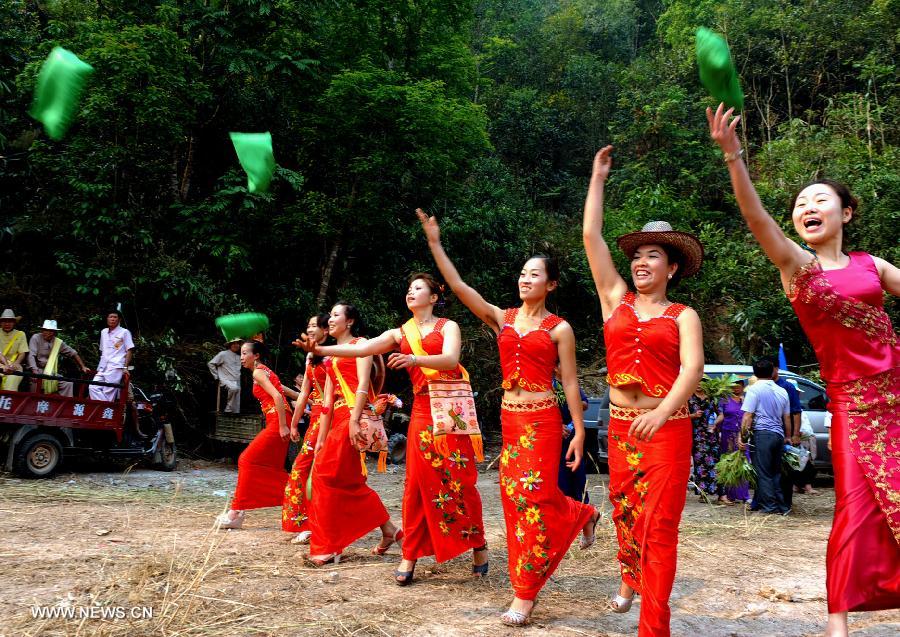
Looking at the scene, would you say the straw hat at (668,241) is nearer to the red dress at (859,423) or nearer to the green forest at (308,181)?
the red dress at (859,423)

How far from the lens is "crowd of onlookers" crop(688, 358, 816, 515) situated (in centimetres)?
868

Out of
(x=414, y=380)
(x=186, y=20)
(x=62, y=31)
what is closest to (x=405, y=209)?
(x=186, y=20)

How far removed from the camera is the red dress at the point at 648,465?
3561 millimetres

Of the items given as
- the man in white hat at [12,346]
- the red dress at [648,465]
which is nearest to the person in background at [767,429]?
the red dress at [648,465]

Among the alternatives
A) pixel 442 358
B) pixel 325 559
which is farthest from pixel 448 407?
pixel 325 559

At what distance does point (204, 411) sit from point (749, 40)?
2014 centimetres

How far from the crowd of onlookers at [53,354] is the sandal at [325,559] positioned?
230 inches

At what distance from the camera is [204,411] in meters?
14.0

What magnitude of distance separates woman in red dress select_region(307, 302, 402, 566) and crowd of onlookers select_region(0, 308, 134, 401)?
5.55m

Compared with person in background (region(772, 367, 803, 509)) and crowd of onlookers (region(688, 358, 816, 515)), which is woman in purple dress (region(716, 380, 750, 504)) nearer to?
crowd of onlookers (region(688, 358, 816, 515))

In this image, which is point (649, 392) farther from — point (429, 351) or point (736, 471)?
point (736, 471)

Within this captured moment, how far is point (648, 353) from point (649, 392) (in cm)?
19

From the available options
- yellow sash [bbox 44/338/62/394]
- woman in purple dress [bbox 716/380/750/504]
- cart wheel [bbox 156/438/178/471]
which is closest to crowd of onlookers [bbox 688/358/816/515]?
woman in purple dress [bbox 716/380/750/504]

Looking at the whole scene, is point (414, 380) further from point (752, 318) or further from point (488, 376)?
point (752, 318)
